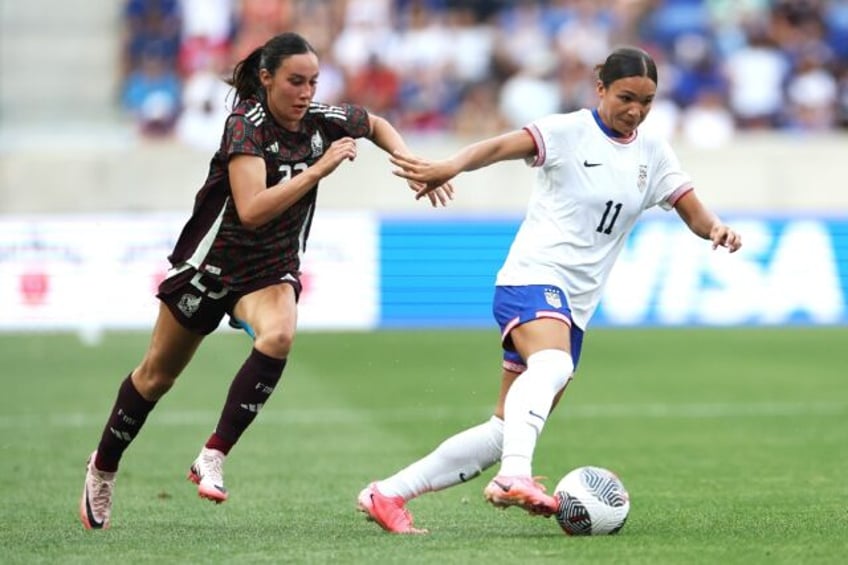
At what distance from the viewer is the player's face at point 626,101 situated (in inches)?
275

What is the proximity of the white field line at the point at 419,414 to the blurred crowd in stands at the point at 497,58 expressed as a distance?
26.1 feet

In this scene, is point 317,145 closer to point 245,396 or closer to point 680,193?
point 245,396

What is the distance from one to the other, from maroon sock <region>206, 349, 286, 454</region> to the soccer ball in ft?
4.41

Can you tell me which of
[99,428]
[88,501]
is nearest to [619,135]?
[88,501]

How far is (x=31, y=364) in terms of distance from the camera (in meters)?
15.8

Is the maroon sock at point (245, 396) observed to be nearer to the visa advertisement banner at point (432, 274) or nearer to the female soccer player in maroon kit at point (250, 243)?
the female soccer player in maroon kit at point (250, 243)

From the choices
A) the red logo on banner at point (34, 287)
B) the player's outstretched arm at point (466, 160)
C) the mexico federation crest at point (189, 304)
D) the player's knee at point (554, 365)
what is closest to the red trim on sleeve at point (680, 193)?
the player's outstretched arm at point (466, 160)

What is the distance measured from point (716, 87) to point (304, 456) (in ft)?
40.1

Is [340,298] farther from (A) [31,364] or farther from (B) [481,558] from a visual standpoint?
(B) [481,558]

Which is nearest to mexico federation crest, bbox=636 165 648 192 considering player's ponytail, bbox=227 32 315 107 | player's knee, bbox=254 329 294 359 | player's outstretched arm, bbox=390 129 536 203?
player's outstretched arm, bbox=390 129 536 203

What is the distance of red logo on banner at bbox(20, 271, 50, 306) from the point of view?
17359mm

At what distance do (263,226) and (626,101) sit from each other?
168 cm

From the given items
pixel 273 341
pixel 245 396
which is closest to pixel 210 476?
pixel 245 396

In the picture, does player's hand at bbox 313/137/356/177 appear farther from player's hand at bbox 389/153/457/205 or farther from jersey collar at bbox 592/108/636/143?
jersey collar at bbox 592/108/636/143
